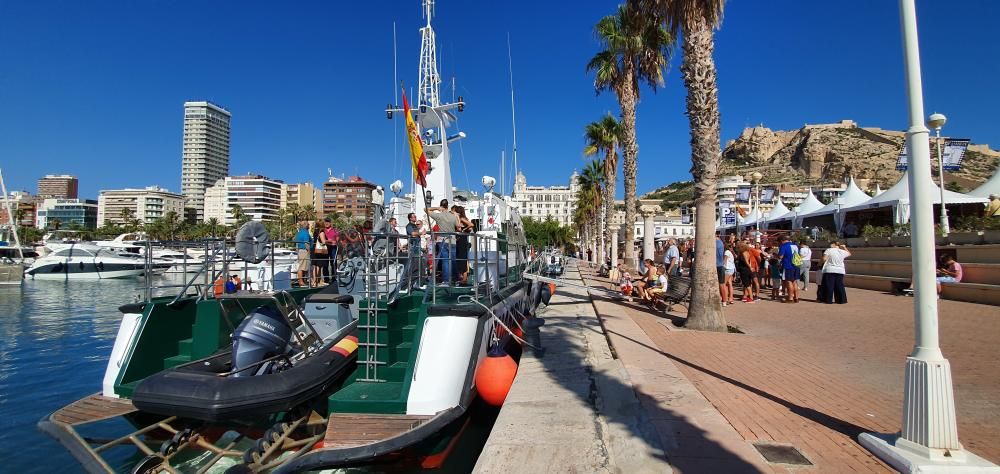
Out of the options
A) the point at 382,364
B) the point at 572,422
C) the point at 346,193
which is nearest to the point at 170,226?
the point at 346,193

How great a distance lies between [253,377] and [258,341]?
2.11 feet

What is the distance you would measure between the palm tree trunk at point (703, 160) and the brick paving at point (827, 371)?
0.52m

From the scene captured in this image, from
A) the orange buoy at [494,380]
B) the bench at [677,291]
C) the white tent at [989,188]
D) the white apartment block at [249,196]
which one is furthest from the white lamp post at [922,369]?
the white apartment block at [249,196]

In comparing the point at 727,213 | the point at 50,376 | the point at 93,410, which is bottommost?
the point at 50,376

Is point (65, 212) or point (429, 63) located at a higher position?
point (65, 212)

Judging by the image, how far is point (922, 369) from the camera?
376 cm

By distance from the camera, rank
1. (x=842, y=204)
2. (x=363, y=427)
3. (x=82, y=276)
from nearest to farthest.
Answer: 1. (x=363, y=427)
2. (x=842, y=204)
3. (x=82, y=276)

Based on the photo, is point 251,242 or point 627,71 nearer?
point 251,242

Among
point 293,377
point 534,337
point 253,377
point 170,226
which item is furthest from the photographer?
point 170,226

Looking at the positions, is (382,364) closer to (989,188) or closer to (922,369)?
(922,369)

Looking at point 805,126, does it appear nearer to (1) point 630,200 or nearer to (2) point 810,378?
(1) point 630,200

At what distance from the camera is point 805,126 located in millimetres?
178875

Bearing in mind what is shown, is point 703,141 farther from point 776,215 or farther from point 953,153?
point 776,215

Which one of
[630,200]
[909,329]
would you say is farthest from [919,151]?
[630,200]
